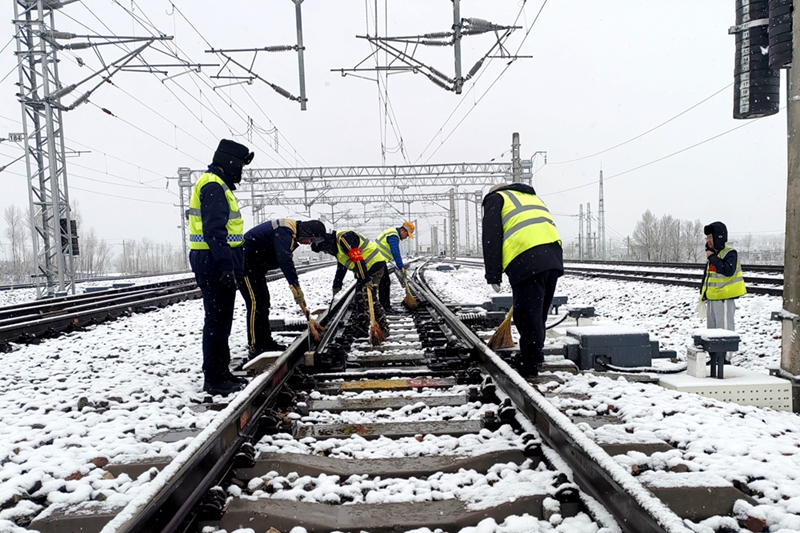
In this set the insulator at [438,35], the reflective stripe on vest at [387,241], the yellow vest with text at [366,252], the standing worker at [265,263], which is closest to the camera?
the standing worker at [265,263]

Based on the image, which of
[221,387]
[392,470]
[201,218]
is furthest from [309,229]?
[392,470]

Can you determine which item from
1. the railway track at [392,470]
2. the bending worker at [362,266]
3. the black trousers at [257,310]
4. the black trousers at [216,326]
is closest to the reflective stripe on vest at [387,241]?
the bending worker at [362,266]

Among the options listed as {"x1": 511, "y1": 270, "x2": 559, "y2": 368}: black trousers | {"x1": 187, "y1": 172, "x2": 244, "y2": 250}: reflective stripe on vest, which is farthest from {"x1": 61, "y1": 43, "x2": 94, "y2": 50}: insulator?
{"x1": 511, "y1": 270, "x2": 559, "y2": 368}: black trousers

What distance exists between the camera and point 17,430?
312 centimetres

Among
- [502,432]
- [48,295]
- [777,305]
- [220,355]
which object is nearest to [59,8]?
[48,295]

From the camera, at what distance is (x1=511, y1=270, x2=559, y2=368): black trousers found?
3.92m

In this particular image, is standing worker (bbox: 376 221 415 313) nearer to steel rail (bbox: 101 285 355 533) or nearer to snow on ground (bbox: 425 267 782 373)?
snow on ground (bbox: 425 267 782 373)

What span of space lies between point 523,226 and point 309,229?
2582mm

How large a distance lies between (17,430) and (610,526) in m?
3.41

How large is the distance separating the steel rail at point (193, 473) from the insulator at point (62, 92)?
13509 mm

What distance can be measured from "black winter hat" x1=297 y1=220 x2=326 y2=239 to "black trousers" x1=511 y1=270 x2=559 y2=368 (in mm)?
2507

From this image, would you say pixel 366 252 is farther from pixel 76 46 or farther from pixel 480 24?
pixel 76 46

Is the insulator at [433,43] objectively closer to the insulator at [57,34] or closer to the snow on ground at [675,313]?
the snow on ground at [675,313]

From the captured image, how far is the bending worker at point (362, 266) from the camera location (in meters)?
6.33
